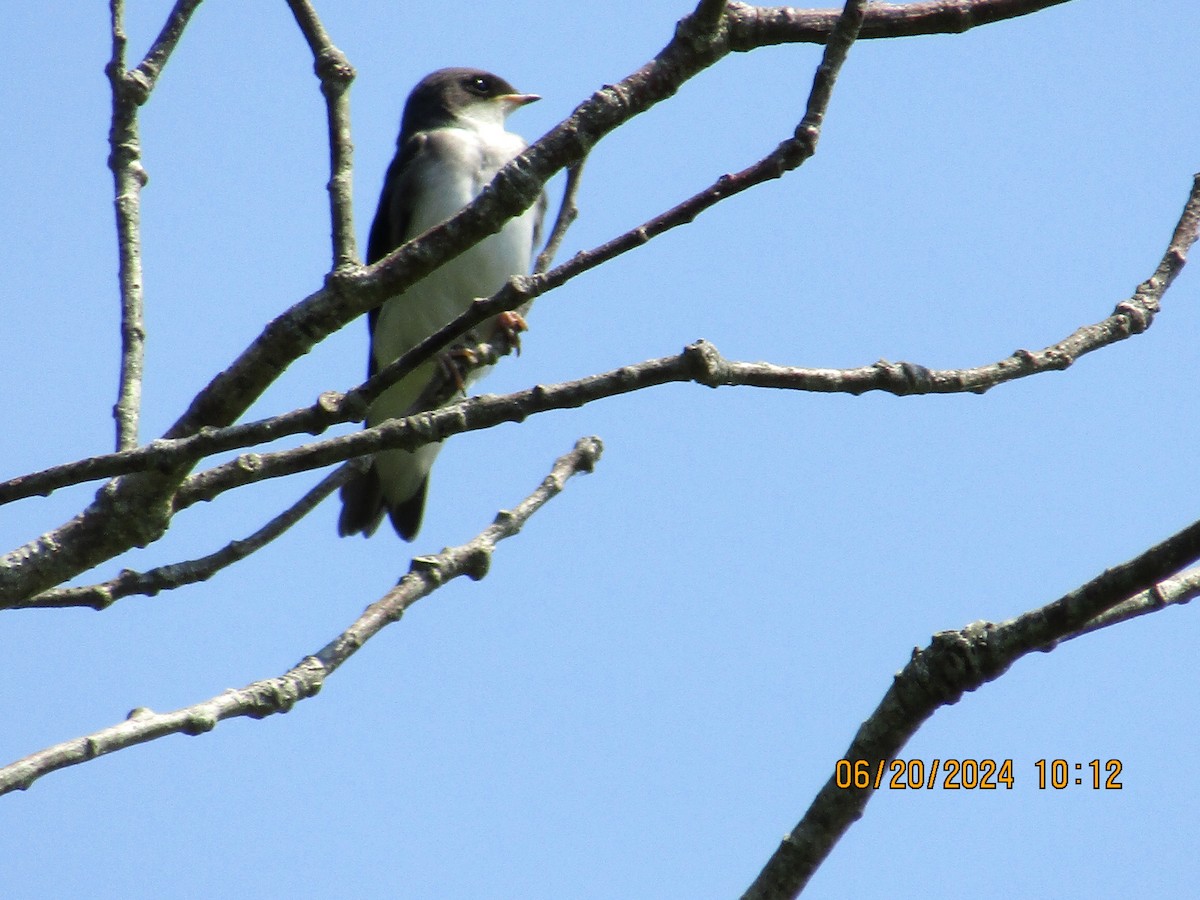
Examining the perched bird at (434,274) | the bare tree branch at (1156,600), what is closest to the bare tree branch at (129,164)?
the bare tree branch at (1156,600)

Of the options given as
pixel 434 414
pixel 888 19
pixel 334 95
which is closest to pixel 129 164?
pixel 334 95

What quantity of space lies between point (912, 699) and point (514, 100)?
669cm

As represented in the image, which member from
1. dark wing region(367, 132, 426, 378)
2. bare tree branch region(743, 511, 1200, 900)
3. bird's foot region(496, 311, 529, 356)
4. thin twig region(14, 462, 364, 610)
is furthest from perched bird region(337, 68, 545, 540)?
bare tree branch region(743, 511, 1200, 900)

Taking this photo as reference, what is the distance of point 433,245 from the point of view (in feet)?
9.44

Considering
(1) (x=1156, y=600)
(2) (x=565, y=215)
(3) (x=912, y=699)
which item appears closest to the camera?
(3) (x=912, y=699)

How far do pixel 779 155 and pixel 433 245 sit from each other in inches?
29.0

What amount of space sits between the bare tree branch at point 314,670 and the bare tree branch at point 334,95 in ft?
3.95

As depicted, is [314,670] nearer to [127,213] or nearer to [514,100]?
[127,213]

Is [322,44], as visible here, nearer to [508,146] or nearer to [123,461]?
[123,461]

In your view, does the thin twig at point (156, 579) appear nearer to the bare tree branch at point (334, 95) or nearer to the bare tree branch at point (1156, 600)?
the bare tree branch at point (334, 95)

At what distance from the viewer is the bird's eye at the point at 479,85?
844cm

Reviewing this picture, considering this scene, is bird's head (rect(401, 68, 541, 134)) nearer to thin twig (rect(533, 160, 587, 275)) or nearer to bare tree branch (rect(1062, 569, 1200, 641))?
thin twig (rect(533, 160, 587, 275))

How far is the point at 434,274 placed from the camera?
7.34 meters

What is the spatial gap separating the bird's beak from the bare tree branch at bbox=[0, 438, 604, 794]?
4.26 m
